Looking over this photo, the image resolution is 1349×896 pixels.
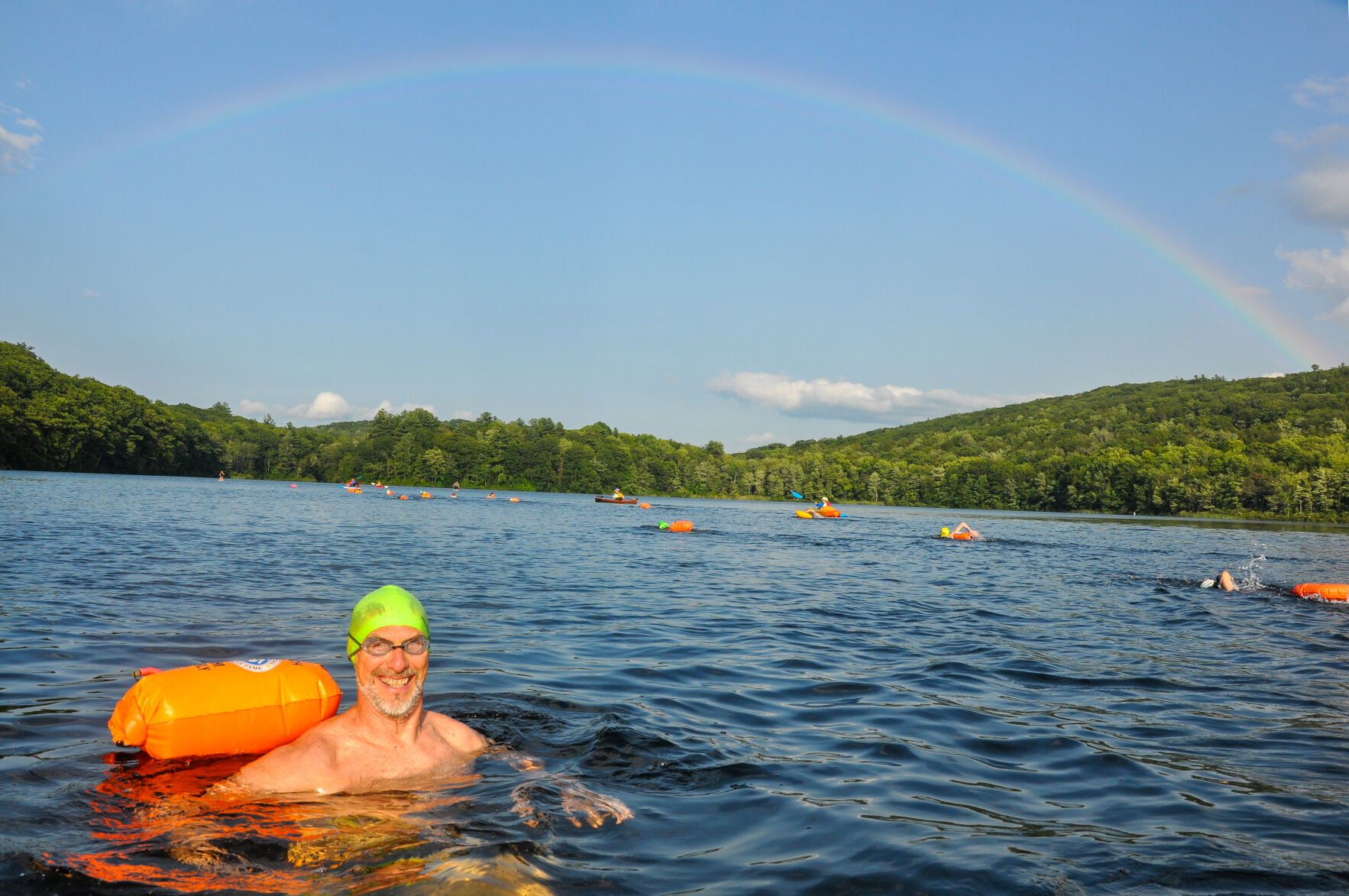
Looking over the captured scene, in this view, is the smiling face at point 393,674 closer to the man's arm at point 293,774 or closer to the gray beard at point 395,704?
the gray beard at point 395,704

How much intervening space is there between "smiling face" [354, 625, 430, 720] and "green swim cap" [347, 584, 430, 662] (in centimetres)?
4

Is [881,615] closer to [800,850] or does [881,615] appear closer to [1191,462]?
[800,850]

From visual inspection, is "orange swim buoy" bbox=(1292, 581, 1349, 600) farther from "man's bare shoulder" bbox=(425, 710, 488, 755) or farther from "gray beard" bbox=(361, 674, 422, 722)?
"gray beard" bbox=(361, 674, 422, 722)

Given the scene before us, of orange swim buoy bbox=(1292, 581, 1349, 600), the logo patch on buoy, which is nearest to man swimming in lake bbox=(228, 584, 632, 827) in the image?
the logo patch on buoy

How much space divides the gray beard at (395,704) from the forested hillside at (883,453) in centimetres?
10641

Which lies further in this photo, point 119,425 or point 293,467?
point 293,467

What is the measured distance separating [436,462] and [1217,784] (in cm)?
16481

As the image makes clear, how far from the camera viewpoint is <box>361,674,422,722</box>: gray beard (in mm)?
5297

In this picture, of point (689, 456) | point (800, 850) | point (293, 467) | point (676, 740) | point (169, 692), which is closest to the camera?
point (800, 850)

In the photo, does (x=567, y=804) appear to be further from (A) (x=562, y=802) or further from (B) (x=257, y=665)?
(B) (x=257, y=665)

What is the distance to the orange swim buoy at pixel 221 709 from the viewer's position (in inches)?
217

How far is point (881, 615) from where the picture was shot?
15.1 m

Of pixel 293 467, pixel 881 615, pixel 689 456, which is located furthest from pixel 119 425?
pixel 881 615

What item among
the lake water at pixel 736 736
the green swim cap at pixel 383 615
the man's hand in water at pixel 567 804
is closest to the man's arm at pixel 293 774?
the lake water at pixel 736 736
